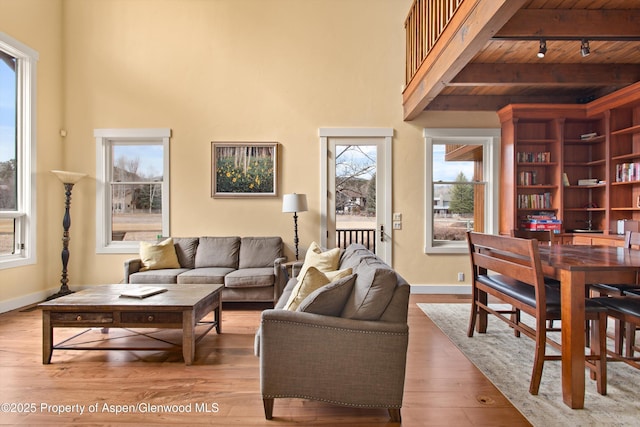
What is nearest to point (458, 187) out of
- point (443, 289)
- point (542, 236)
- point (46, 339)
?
point (542, 236)

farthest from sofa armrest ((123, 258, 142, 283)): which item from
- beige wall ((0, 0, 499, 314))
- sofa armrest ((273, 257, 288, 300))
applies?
sofa armrest ((273, 257, 288, 300))

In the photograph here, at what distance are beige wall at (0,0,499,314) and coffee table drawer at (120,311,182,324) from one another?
227 cm

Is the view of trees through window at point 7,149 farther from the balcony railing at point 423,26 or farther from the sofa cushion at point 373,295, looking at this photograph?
the balcony railing at point 423,26

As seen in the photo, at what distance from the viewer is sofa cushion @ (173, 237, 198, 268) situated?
4465 mm

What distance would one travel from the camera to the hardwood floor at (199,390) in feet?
6.24

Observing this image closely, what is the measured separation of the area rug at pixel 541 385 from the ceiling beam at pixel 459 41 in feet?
7.97

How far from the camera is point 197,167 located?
4.80m

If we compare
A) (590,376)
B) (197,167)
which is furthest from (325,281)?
(197,167)

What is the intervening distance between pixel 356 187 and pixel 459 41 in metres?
2.47

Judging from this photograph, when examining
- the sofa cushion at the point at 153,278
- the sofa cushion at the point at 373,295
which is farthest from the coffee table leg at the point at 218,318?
the sofa cushion at the point at 373,295

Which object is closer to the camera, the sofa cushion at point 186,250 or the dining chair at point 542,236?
the dining chair at point 542,236

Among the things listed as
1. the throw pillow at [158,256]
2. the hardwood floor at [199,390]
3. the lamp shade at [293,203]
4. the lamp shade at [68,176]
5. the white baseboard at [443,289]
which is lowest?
the hardwood floor at [199,390]

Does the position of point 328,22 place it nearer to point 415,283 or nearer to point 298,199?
point 298,199

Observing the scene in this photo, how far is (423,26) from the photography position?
3.84 m
